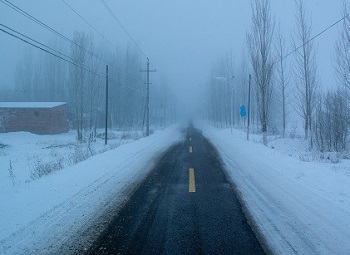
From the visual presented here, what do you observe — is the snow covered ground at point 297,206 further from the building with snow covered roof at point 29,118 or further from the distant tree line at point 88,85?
the building with snow covered roof at point 29,118

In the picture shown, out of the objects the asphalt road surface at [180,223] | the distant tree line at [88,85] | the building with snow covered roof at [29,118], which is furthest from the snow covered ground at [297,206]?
the building with snow covered roof at [29,118]

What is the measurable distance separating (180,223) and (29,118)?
38.6 m

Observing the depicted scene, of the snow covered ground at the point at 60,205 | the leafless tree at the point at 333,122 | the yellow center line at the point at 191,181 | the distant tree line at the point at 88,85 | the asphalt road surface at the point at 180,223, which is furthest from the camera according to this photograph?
the distant tree line at the point at 88,85

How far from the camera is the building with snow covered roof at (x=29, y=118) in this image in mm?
38188

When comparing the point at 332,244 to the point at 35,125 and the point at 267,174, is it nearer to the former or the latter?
the point at 267,174

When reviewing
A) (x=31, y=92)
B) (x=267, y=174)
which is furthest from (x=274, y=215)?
(x=31, y=92)

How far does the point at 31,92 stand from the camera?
6975 centimetres

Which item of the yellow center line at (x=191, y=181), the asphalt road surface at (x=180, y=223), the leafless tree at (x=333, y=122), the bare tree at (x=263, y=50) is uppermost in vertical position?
the bare tree at (x=263, y=50)

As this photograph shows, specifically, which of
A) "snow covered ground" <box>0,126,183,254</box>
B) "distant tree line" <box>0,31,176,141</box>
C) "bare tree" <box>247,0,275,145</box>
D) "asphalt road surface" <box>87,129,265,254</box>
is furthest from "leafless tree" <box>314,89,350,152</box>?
"distant tree line" <box>0,31,176,141</box>

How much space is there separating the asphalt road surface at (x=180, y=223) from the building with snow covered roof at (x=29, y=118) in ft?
114

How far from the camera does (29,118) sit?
38.8m

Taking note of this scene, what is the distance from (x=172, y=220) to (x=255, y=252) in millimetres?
1700

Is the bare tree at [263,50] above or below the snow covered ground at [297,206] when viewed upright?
above

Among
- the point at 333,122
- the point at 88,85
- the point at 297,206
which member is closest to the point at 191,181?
the point at 297,206
